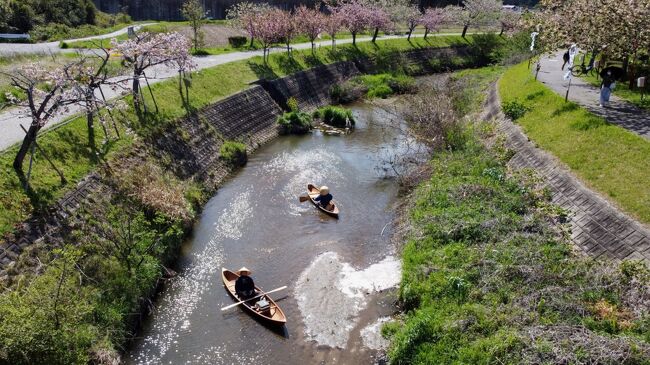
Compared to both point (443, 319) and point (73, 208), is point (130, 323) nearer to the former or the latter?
point (73, 208)

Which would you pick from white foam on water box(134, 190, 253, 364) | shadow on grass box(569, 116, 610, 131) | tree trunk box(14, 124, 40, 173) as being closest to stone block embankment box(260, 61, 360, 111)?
white foam on water box(134, 190, 253, 364)

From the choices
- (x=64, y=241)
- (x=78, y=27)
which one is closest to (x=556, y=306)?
(x=64, y=241)

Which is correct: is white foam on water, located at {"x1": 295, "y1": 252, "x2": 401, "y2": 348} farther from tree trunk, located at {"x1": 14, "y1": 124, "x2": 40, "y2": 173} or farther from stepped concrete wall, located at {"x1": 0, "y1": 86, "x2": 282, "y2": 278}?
tree trunk, located at {"x1": 14, "y1": 124, "x2": 40, "y2": 173}

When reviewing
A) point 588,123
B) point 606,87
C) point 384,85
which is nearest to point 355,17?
point 384,85

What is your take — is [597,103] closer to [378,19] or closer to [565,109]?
[565,109]

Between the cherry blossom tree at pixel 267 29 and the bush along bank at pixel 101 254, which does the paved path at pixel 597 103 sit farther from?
the cherry blossom tree at pixel 267 29
